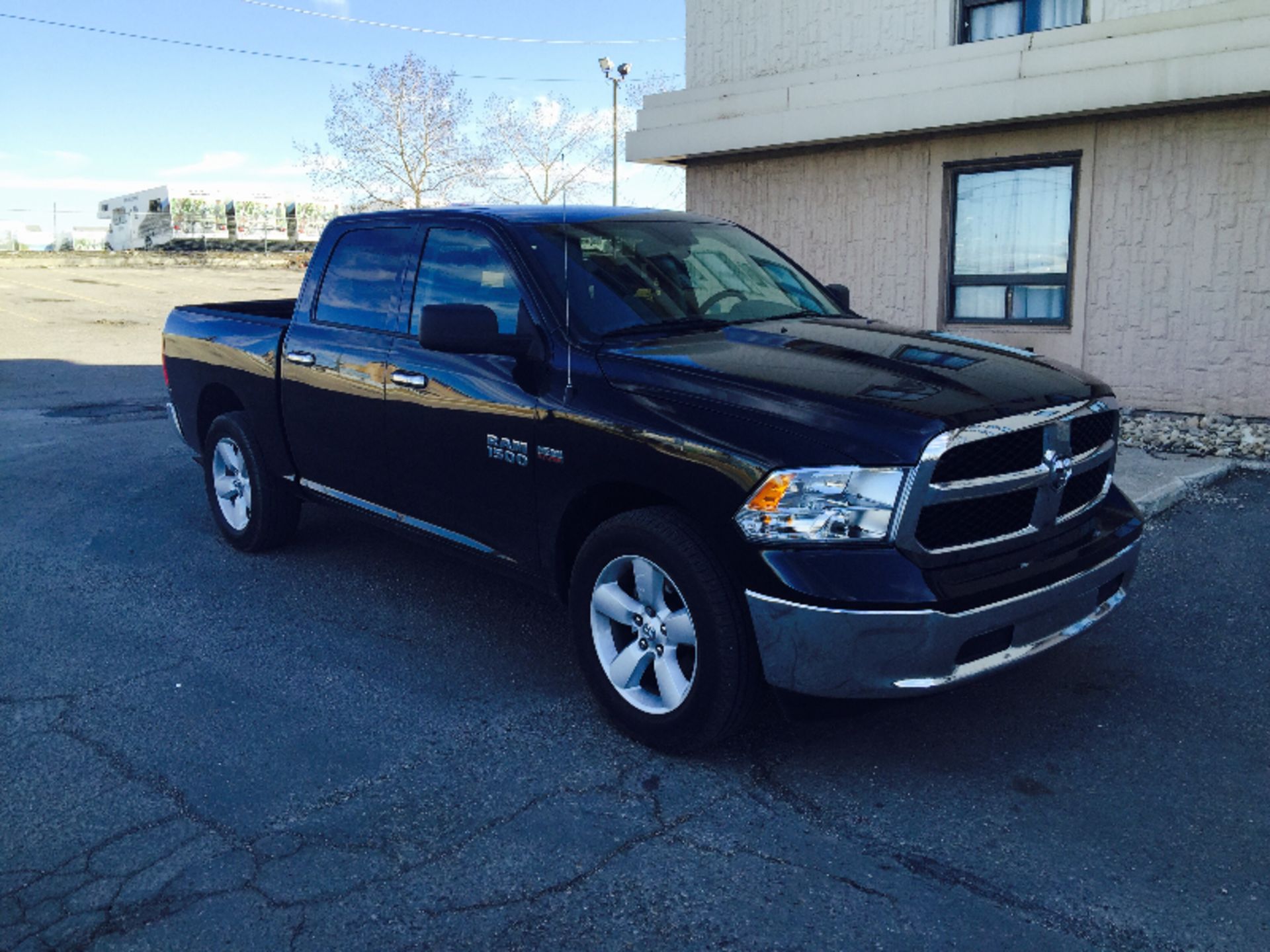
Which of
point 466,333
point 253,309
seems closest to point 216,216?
point 253,309

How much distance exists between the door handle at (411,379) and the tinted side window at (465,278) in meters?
0.22

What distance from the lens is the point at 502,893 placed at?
9.74ft

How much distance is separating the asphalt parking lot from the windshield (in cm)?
150

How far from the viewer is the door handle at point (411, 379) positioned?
466 centimetres

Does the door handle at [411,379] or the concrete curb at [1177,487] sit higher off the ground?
the door handle at [411,379]

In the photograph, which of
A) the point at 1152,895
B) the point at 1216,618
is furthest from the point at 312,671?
the point at 1216,618

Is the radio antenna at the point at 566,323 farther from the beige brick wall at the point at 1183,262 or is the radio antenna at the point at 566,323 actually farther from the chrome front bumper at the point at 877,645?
the beige brick wall at the point at 1183,262

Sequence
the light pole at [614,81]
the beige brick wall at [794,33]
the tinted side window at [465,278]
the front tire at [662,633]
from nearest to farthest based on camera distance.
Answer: the front tire at [662,633]
the tinted side window at [465,278]
the beige brick wall at [794,33]
the light pole at [614,81]

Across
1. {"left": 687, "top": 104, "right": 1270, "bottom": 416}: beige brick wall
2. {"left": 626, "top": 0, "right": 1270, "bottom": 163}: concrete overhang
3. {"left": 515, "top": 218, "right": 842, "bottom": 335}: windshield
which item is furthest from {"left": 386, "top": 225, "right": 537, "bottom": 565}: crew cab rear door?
{"left": 687, "top": 104, "right": 1270, "bottom": 416}: beige brick wall

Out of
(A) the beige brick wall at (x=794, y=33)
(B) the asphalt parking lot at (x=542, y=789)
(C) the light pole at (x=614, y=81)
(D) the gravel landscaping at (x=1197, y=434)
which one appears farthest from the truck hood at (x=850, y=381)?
(C) the light pole at (x=614, y=81)

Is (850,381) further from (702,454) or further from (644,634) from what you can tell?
(644,634)

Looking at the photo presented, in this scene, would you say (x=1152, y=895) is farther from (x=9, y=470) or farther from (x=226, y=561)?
(x=9, y=470)

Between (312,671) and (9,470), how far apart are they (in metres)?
5.47

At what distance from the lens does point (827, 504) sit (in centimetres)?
327
